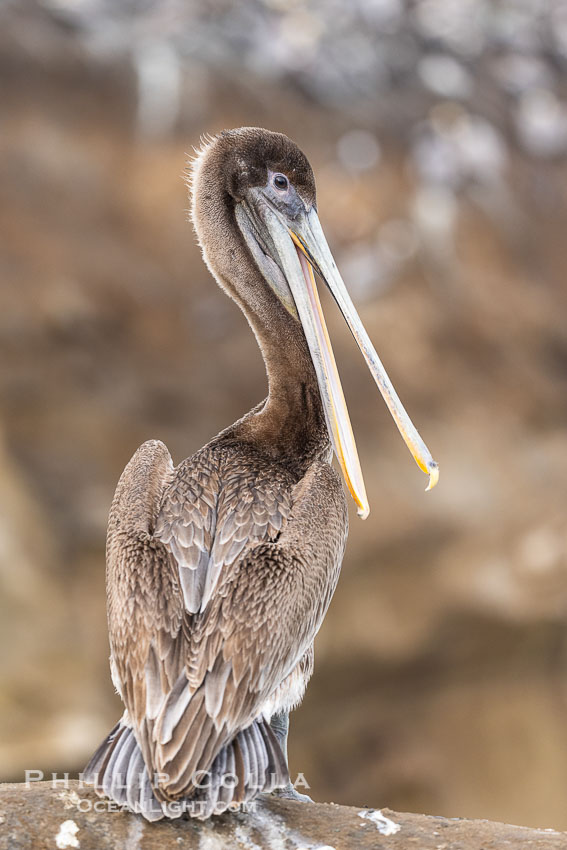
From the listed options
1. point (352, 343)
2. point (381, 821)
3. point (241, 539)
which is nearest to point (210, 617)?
point (241, 539)

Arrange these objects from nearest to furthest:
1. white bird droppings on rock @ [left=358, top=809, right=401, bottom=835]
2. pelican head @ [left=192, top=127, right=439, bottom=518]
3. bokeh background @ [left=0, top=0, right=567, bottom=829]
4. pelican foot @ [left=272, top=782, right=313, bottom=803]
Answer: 1. white bird droppings on rock @ [left=358, top=809, right=401, bottom=835]
2. pelican foot @ [left=272, top=782, right=313, bottom=803]
3. pelican head @ [left=192, top=127, right=439, bottom=518]
4. bokeh background @ [left=0, top=0, right=567, bottom=829]

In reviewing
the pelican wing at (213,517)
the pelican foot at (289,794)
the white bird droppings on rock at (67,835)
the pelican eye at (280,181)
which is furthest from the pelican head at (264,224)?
the white bird droppings on rock at (67,835)

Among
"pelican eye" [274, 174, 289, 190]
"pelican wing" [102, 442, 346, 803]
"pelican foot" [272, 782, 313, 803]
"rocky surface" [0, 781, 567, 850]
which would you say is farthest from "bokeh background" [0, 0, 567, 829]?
"rocky surface" [0, 781, 567, 850]

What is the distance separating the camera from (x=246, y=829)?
2385 mm

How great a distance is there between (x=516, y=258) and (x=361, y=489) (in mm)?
5453

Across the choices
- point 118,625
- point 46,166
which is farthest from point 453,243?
point 118,625

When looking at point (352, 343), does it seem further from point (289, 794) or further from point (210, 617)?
point (210, 617)

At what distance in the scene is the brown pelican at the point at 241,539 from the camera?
7.41ft

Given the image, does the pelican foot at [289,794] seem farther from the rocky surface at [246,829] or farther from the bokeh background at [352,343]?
the bokeh background at [352,343]

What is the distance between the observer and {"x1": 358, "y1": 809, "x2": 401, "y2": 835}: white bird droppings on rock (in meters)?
2.48

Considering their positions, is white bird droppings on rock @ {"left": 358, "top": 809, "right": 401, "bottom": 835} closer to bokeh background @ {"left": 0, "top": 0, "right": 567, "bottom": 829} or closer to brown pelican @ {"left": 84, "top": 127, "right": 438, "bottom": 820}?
brown pelican @ {"left": 84, "top": 127, "right": 438, "bottom": 820}

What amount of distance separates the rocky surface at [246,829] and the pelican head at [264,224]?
55.5 inches

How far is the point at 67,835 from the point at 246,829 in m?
0.42

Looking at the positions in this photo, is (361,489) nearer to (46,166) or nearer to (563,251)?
(46,166)
